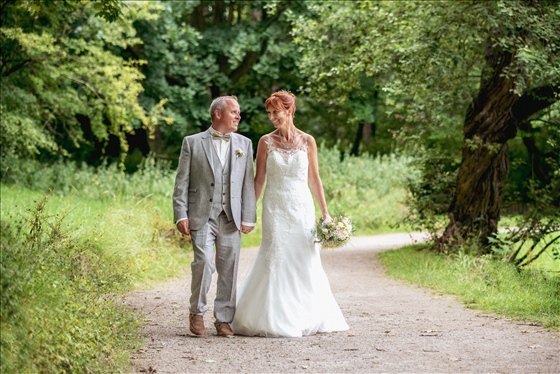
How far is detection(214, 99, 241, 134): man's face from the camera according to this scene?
25.8 ft

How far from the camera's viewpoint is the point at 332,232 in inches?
319

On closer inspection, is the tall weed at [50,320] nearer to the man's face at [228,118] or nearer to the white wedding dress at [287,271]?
the white wedding dress at [287,271]

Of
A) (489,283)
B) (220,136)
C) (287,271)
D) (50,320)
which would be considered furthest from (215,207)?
(489,283)

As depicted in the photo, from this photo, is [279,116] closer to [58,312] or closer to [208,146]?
[208,146]

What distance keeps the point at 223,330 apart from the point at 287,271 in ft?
2.72

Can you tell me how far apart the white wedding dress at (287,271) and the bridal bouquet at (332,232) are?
0.36ft

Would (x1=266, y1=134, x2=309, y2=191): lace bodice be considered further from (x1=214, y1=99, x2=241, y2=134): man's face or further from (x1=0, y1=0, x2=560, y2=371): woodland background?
(x1=0, y1=0, x2=560, y2=371): woodland background

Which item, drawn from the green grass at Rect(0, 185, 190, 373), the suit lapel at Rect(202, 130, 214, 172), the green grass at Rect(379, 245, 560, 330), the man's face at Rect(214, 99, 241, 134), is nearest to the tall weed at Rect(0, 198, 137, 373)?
the green grass at Rect(0, 185, 190, 373)

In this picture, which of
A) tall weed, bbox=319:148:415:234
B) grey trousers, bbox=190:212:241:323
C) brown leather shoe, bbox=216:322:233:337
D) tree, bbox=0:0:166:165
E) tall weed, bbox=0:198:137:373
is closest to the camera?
tall weed, bbox=0:198:137:373

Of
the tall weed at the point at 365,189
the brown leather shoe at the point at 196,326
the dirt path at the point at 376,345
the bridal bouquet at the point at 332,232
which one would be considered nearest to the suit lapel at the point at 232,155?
the bridal bouquet at the point at 332,232

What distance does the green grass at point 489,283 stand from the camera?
9172 mm

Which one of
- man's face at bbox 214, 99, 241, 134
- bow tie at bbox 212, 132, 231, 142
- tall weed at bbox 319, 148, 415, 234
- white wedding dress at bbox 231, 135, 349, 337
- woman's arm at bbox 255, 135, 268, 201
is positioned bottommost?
tall weed at bbox 319, 148, 415, 234

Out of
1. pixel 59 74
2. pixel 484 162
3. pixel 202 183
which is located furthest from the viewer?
pixel 59 74

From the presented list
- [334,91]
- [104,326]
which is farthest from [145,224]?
[104,326]
